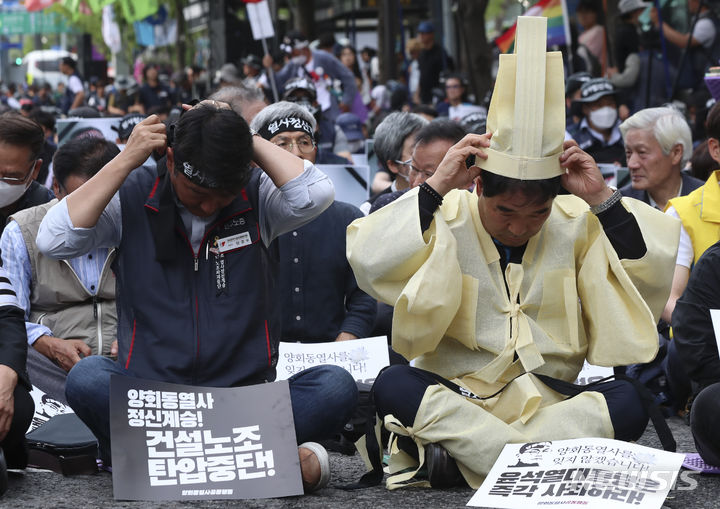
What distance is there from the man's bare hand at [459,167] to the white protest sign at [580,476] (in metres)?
0.85

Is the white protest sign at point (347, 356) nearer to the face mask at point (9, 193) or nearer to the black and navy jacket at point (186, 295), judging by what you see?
the black and navy jacket at point (186, 295)

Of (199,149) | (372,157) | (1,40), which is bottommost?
(1,40)

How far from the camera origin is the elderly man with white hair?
6449 millimetres

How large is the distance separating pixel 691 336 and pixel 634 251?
428 millimetres

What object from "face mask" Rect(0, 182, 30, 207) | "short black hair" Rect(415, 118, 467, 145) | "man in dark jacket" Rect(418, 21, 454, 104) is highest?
"short black hair" Rect(415, 118, 467, 145)

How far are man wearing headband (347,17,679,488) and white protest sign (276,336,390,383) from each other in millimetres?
1134

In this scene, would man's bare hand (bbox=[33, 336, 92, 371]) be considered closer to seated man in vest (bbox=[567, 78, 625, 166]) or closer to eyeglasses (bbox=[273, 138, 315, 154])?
eyeglasses (bbox=[273, 138, 315, 154])

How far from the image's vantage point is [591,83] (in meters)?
9.67

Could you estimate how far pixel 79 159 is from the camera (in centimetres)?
525

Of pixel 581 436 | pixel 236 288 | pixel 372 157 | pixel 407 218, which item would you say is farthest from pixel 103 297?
pixel 372 157

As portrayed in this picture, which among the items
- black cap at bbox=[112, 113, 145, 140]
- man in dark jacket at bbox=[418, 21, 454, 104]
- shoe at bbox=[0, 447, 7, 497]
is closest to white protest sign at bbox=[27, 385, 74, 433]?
shoe at bbox=[0, 447, 7, 497]

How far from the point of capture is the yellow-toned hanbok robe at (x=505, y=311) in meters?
3.83

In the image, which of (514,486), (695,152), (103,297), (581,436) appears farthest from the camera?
(695,152)

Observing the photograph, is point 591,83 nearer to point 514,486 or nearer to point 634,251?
Answer: point 634,251
